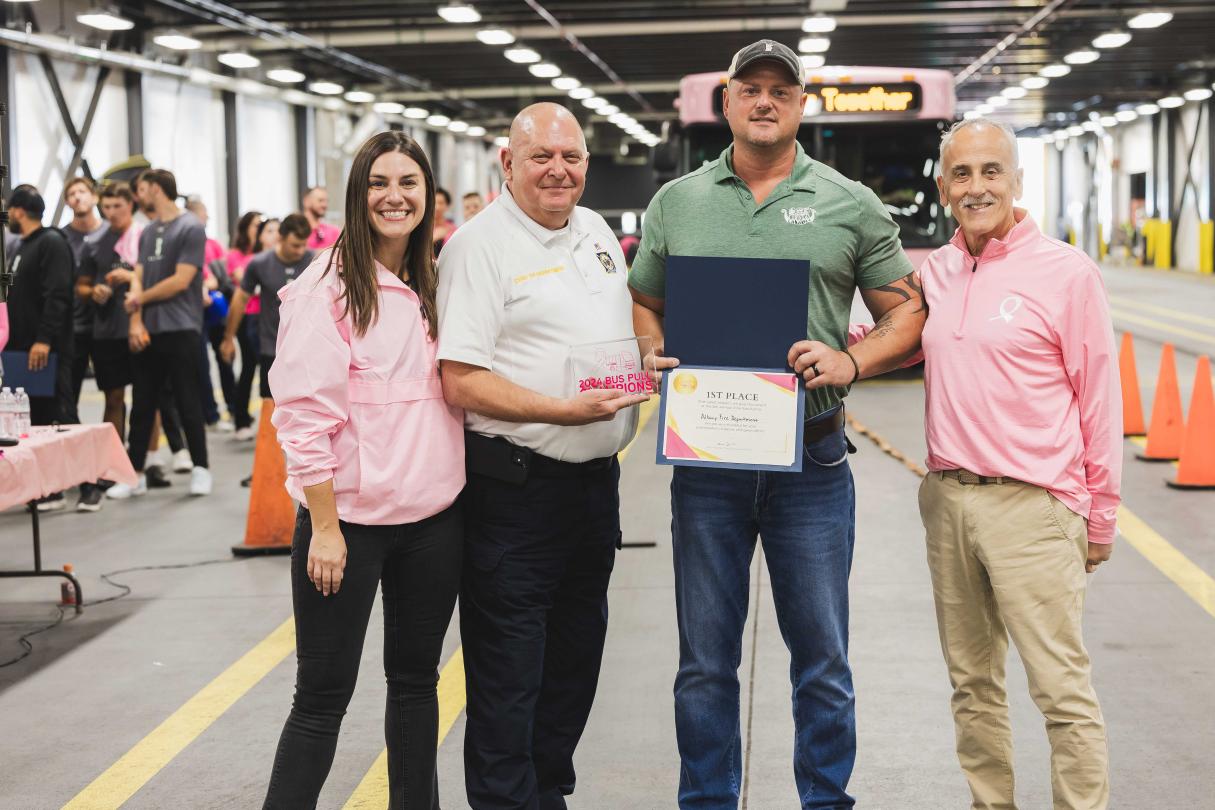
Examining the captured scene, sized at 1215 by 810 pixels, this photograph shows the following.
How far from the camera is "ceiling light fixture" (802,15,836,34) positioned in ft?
68.4

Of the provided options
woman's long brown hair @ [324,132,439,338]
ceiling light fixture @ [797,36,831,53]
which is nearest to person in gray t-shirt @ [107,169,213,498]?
woman's long brown hair @ [324,132,439,338]

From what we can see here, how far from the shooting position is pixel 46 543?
8.07m

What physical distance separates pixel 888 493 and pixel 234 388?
677cm

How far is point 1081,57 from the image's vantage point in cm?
2702

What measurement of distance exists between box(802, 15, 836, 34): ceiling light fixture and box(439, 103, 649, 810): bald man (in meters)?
18.3

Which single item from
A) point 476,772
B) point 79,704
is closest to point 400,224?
point 476,772

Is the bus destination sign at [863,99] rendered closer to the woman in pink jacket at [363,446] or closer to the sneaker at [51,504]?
the sneaker at [51,504]

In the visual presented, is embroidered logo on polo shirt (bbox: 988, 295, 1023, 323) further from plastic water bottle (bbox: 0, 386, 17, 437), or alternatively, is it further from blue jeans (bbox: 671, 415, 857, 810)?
plastic water bottle (bbox: 0, 386, 17, 437)

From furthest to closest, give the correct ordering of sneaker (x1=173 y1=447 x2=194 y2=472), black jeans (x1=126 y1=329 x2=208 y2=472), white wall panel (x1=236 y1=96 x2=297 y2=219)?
1. white wall panel (x1=236 y1=96 x2=297 y2=219)
2. sneaker (x1=173 y1=447 x2=194 y2=472)
3. black jeans (x1=126 y1=329 x2=208 y2=472)

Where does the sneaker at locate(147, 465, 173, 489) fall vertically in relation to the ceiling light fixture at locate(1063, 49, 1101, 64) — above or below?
below

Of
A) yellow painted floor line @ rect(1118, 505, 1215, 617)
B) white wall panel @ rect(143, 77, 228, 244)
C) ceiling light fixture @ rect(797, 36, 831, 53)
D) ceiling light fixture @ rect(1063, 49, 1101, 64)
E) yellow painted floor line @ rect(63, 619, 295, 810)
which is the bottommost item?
yellow painted floor line @ rect(63, 619, 295, 810)

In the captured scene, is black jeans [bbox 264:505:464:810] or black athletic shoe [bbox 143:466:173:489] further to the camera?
black athletic shoe [bbox 143:466:173:489]

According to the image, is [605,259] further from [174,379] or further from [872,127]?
[872,127]

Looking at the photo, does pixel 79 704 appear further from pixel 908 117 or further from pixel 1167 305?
pixel 1167 305
